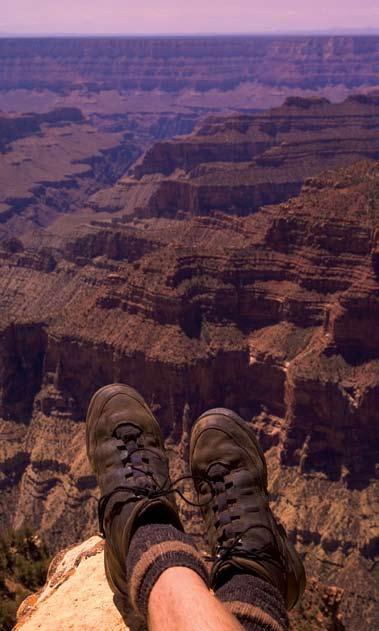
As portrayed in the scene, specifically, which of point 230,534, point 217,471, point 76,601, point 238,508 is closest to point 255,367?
point 217,471

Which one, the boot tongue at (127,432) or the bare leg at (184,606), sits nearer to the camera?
the bare leg at (184,606)

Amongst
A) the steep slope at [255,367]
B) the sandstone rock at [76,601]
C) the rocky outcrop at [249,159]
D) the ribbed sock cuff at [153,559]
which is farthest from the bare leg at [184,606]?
the rocky outcrop at [249,159]

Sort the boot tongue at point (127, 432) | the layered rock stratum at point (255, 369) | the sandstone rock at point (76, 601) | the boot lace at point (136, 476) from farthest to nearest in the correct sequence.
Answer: the layered rock stratum at point (255, 369) → the boot tongue at point (127, 432) → the sandstone rock at point (76, 601) → the boot lace at point (136, 476)

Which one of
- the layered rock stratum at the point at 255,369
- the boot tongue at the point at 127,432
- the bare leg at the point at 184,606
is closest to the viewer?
the bare leg at the point at 184,606

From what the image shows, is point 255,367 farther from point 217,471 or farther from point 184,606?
point 184,606

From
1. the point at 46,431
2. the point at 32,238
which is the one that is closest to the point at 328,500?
the point at 46,431

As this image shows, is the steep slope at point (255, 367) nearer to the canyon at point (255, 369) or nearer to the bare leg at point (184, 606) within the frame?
the canyon at point (255, 369)

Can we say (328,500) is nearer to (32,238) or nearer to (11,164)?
(32,238)

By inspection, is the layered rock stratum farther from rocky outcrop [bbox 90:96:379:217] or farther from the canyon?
rocky outcrop [bbox 90:96:379:217]
